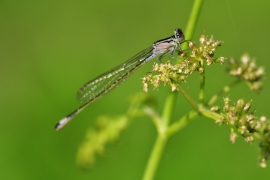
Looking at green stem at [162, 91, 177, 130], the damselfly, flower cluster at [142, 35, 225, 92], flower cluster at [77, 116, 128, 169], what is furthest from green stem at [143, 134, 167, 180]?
the damselfly

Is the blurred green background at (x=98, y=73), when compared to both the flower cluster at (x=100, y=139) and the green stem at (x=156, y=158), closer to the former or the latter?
the flower cluster at (x=100, y=139)

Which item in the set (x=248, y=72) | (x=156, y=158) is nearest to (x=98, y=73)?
(x=156, y=158)

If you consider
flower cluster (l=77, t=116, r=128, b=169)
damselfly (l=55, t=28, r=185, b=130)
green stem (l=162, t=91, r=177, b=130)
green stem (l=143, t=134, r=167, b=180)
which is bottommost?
green stem (l=143, t=134, r=167, b=180)

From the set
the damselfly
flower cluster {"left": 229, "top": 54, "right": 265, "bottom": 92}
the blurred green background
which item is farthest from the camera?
the blurred green background

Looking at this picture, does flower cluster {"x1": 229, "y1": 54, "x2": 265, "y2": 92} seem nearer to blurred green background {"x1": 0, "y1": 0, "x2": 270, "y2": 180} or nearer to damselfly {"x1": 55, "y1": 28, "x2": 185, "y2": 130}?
damselfly {"x1": 55, "y1": 28, "x2": 185, "y2": 130}

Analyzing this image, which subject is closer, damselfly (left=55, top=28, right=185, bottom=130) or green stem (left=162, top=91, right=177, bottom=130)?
green stem (left=162, top=91, right=177, bottom=130)

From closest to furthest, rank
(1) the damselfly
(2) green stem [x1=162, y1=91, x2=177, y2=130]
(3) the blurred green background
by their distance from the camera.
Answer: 1. (2) green stem [x1=162, y1=91, x2=177, y2=130]
2. (1) the damselfly
3. (3) the blurred green background

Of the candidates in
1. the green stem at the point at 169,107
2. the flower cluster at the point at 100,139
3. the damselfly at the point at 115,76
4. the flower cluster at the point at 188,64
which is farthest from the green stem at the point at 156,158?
the damselfly at the point at 115,76

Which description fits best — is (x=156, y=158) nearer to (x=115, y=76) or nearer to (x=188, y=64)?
(x=188, y=64)
